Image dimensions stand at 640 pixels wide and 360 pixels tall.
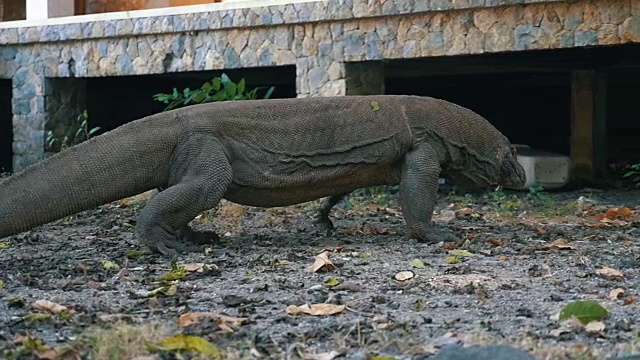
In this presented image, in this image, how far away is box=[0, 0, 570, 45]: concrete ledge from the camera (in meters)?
10.1

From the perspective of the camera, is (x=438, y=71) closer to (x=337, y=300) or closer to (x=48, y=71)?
(x=48, y=71)

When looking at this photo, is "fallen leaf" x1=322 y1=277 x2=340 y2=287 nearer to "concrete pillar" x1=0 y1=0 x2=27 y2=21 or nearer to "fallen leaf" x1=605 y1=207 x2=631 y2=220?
"fallen leaf" x1=605 y1=207 x2=631 y2=220

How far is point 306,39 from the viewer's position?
1082 centimetres

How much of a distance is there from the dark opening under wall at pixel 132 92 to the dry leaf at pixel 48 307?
10.5m

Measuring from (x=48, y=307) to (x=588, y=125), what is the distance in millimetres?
9396

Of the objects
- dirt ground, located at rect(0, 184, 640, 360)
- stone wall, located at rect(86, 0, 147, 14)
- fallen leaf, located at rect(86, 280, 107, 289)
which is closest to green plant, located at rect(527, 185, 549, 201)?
dirt ground, located at rect(0, 184, 640, 360)

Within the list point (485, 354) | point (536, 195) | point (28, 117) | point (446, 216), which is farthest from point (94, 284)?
point (28, 117)

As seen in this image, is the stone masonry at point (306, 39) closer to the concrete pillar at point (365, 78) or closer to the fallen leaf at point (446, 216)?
the concrete pillar at point (365, 78)

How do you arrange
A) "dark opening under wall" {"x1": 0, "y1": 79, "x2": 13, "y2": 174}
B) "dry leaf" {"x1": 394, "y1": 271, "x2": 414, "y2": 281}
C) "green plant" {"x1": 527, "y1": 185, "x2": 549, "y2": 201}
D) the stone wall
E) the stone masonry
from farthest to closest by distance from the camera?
1. "dark opening under wall" {"x1": 0, "y1": 79, "x2": 13, "y2": 174}
2. the stone wall
3. "green plant" {"x1": 527, "y1": 185, "x2": 549, "y2": 201}
4. the stone masonry
5. "dry leaf" {"x1": 394, "y1": 271, "x2": 414, "y2": 281}

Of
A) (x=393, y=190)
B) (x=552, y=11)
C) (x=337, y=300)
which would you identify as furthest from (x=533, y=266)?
(x=393, y=190)

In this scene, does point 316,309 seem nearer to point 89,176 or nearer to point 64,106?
point 89,176

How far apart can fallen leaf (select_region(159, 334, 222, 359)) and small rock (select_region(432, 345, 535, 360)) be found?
2.54 ft

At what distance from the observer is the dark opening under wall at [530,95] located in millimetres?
13711

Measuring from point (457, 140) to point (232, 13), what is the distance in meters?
4.67
